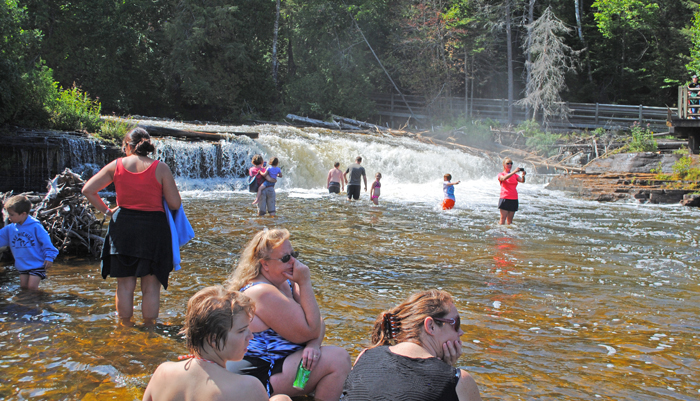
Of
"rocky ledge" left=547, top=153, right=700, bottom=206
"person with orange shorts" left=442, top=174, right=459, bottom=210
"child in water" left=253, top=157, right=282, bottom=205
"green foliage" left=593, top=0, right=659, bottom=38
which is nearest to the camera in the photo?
"child in water" left=253, top=157, right=282, bottom=205

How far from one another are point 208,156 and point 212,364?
17.2 meters

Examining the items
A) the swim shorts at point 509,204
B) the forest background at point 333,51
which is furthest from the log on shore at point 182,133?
the forest background at point 333,51

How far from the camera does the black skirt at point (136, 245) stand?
14.1 ft

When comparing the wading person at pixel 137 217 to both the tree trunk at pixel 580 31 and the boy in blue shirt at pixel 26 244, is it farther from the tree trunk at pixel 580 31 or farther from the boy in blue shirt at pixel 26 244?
the tree trunk at pixel 580 31

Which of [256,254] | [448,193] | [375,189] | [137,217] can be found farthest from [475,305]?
[375,189]

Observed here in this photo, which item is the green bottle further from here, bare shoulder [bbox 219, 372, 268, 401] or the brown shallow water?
the brown shallow water

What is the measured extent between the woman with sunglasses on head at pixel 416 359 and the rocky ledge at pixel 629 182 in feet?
55.0

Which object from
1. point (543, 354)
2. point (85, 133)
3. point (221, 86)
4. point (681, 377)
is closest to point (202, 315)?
point (543, 354)

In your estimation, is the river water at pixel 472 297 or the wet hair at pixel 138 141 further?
the wet hair at pixel 138 141

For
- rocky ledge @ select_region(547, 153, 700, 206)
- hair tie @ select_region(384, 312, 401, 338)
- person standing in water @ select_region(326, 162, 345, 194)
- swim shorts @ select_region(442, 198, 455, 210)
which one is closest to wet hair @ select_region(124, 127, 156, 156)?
hair tie @ select_region(384, 312, 401, 338)

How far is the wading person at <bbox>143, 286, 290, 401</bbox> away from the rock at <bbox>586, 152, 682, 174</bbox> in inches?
814

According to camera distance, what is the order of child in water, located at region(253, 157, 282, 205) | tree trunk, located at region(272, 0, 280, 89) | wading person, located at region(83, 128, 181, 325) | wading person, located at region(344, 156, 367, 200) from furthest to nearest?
tree trunk, located at region(272, 0, 280, 89)
wading person, located at region(344, 156, 367, 200)
child in water, located at region(253, 157, 282, 205)
wading person, located at region(83, 128, 181, 325)

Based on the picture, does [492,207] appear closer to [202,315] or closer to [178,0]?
[202,315]

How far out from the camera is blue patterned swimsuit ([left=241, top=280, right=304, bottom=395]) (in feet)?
9.98
